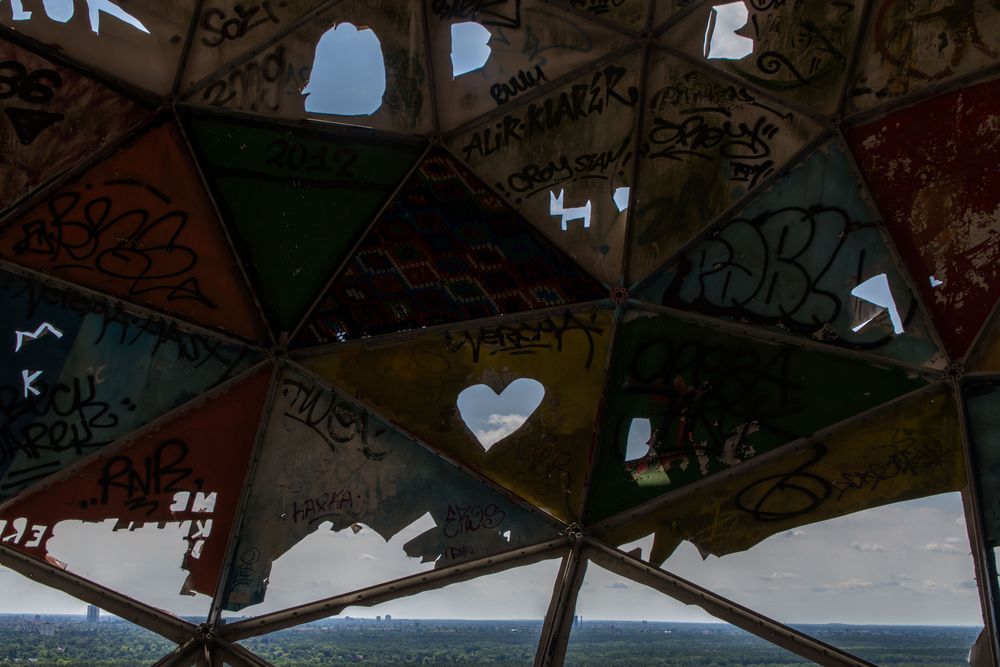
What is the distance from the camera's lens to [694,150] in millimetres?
7465

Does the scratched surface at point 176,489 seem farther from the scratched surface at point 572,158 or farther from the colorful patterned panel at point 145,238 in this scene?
the scratched surface at point 572,158

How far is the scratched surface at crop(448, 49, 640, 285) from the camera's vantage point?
7.61 m

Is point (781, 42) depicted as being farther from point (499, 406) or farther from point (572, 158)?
point (499, 406)

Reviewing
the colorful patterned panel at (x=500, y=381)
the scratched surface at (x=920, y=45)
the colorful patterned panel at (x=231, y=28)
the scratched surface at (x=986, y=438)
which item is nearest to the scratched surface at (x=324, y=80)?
the colorful patterned panel at (x=231, y=28)

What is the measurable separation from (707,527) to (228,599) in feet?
12.3

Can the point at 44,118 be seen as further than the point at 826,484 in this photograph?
Yes

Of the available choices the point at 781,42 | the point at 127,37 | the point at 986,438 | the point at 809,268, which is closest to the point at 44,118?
the point at 127,37

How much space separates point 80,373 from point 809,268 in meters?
5.89

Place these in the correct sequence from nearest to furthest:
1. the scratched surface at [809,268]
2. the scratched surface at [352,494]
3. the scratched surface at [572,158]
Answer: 1. the scratched surface at [809,268]
2. the scratched surface at [352,494]
3. the scratched surface at [572,158]

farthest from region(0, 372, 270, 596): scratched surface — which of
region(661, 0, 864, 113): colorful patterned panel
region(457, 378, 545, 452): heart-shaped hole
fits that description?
region(661, 0, 864, 113): colorful patterned panel

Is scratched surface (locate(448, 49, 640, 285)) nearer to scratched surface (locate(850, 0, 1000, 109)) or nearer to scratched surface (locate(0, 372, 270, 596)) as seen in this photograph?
scratched surface (locate(850, 0, 1000, 109))

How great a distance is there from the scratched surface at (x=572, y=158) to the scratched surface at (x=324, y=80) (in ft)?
2.11

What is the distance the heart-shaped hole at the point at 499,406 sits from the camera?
7.64 metres

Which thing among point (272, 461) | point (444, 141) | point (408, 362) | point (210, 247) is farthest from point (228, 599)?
point (444, 141)
